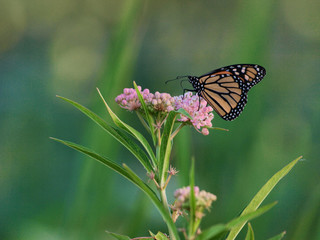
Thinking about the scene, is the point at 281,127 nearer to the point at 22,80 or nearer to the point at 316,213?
the point at 316,213

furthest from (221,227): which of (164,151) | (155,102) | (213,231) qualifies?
(155,102)

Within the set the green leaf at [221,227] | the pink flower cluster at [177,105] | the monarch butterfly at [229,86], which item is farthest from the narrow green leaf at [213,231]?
the monarch butterfly at [229,86]

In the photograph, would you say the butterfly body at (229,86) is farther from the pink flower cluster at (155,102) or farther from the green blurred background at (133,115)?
the pink flower cluster at (155,102)

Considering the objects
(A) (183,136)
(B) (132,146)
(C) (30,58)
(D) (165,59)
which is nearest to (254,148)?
(A) (183,136)

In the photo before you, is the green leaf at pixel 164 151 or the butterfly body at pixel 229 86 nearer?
the green leaf at pixel 164 151

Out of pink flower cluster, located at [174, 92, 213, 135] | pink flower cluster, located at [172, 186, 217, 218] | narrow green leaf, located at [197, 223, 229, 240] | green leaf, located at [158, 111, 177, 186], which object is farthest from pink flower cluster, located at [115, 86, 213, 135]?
narrow green leaf, located at [197, 223, 229, 240]

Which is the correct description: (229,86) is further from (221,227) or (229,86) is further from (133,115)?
(133,115)
